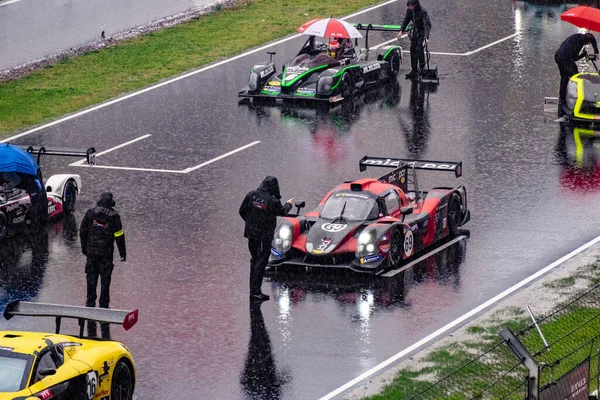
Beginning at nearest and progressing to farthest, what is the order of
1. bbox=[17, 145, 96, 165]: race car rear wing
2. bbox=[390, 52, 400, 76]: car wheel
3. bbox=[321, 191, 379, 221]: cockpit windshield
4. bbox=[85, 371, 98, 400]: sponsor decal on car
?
bbox=[85, 371, 98, 400]: sponsor decal on car
bbox=[321, 191, 379, 221]: cockpit windshield
bbox=[17, 145, 96, 165]: race car rear wing
bbox=[390, 52, 400, 76]: car wheel

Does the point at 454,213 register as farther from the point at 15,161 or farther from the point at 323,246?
the point at 15,161

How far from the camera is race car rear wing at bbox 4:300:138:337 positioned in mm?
15820

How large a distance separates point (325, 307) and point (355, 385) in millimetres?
2950

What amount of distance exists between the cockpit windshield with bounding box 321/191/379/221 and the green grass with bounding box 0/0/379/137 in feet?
32.9

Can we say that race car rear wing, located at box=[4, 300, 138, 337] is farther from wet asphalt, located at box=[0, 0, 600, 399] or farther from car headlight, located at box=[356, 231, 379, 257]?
car headlight, located at box=[356, 231, 379, 257]

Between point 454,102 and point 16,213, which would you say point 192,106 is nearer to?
point 454,102

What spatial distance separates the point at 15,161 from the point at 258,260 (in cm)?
508

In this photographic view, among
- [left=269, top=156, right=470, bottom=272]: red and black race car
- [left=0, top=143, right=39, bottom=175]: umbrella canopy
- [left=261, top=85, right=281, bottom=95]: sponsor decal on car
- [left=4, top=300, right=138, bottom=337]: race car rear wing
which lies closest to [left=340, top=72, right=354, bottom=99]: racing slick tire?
[left=261, top=85, right=281, bottom=95]: sponsor decal on car

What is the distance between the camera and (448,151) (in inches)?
1085

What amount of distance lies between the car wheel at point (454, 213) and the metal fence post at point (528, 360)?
31.8 feet

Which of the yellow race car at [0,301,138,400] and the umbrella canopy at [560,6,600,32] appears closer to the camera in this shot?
the yellow race car at [0,301,138,400]

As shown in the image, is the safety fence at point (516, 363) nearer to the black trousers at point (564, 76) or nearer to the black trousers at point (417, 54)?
the black trousers at point (564, 76)

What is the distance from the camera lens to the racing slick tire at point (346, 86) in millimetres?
31359

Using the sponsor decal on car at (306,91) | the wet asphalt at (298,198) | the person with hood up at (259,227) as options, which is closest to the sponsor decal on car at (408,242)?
the wet asphalt at (298,198)
